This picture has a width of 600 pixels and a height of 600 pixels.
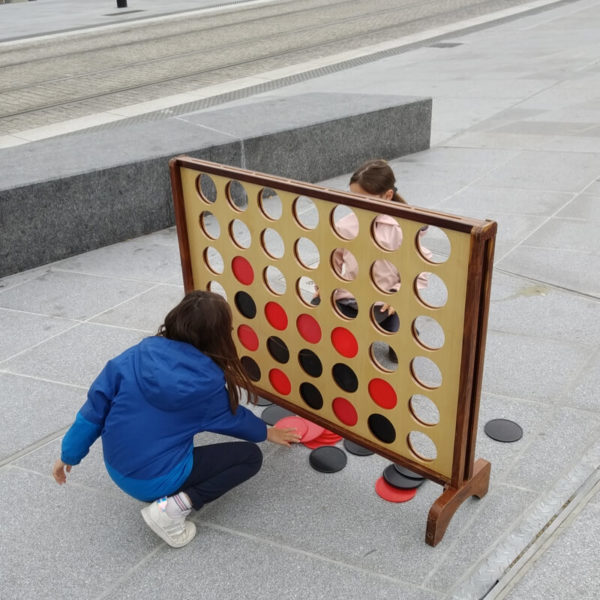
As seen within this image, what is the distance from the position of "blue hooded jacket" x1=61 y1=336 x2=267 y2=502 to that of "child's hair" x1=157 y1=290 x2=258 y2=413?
0.04 metres

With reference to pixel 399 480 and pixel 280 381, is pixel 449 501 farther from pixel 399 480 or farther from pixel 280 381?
pixel 280 381

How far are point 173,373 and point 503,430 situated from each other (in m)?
1.68

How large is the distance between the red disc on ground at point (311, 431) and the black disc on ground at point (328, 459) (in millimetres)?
81

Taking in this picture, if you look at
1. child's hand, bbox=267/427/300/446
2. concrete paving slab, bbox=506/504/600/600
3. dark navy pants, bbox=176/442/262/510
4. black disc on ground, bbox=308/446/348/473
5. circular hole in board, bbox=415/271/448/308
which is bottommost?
circular hole in board, bbox=415/271/448/308

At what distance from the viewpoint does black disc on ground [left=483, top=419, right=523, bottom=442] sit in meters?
3.48

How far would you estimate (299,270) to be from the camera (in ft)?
10.6

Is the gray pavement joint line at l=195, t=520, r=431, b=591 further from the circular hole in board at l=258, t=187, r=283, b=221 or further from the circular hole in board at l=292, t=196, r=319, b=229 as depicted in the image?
the circular hole in board at l=258, t=187, r=283, b=221

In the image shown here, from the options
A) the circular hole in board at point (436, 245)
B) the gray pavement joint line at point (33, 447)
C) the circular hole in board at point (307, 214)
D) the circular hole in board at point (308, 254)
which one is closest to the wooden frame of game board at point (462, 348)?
the gray pavement joint line at point (33, 447)

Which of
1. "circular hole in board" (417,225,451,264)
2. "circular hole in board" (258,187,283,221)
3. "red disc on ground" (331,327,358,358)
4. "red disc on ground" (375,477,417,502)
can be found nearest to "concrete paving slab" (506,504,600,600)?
"red disc on ground" (375,477,417,502)

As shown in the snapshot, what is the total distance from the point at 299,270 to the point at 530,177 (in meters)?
5.04

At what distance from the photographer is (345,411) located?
3270 mm

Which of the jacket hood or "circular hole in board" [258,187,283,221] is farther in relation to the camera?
"circular hole in board" [258,187,283,221]

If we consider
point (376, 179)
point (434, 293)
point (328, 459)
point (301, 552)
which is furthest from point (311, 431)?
point (434, 293)

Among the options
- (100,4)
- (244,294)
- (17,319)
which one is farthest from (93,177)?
(100,4)
